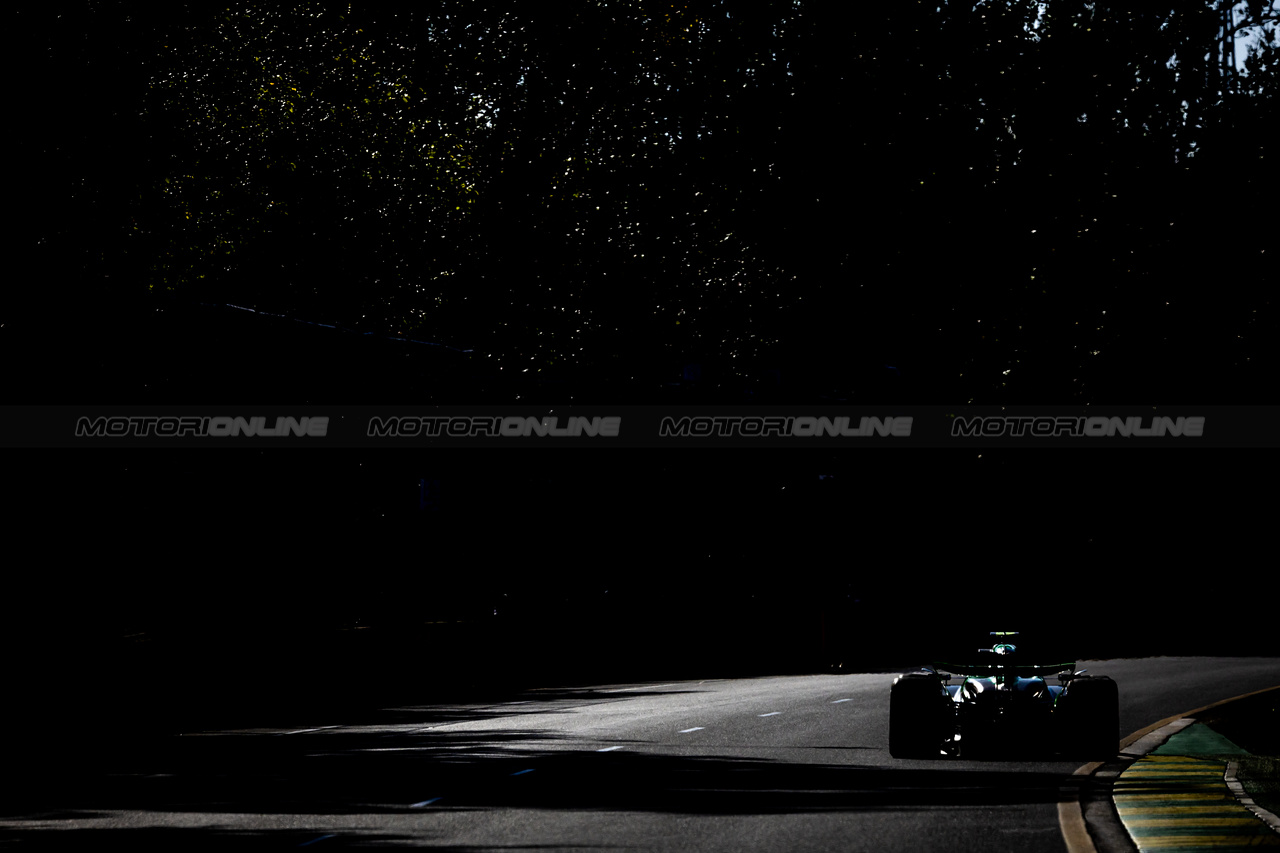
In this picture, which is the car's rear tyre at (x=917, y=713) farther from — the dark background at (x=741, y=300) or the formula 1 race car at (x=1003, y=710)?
the dark background at (x=741, y=300)

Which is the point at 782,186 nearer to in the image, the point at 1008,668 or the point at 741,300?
the point at 741,300

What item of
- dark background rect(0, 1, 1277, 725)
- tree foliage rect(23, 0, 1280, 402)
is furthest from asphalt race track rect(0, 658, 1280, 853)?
tree foliage rect(23, 0, 1280, 402)

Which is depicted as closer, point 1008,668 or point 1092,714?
point 1092,714

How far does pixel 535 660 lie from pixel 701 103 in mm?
18477

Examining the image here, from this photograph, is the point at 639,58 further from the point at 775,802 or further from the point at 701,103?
the point at 775,802

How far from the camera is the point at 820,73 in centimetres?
4431

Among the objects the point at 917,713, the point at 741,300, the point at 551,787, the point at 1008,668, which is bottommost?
the point at 551,787

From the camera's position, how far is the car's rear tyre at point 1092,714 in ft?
50.9

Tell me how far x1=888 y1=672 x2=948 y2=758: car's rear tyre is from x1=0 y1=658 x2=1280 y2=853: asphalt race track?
224mm

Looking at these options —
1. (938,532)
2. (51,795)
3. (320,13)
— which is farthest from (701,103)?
(51,795)

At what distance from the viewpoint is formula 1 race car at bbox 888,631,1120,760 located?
15.5 metres

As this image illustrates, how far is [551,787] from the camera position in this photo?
45.6ft

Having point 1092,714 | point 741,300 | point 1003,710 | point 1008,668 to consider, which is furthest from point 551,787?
point 741,300

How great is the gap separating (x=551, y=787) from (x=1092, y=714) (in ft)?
17.4
